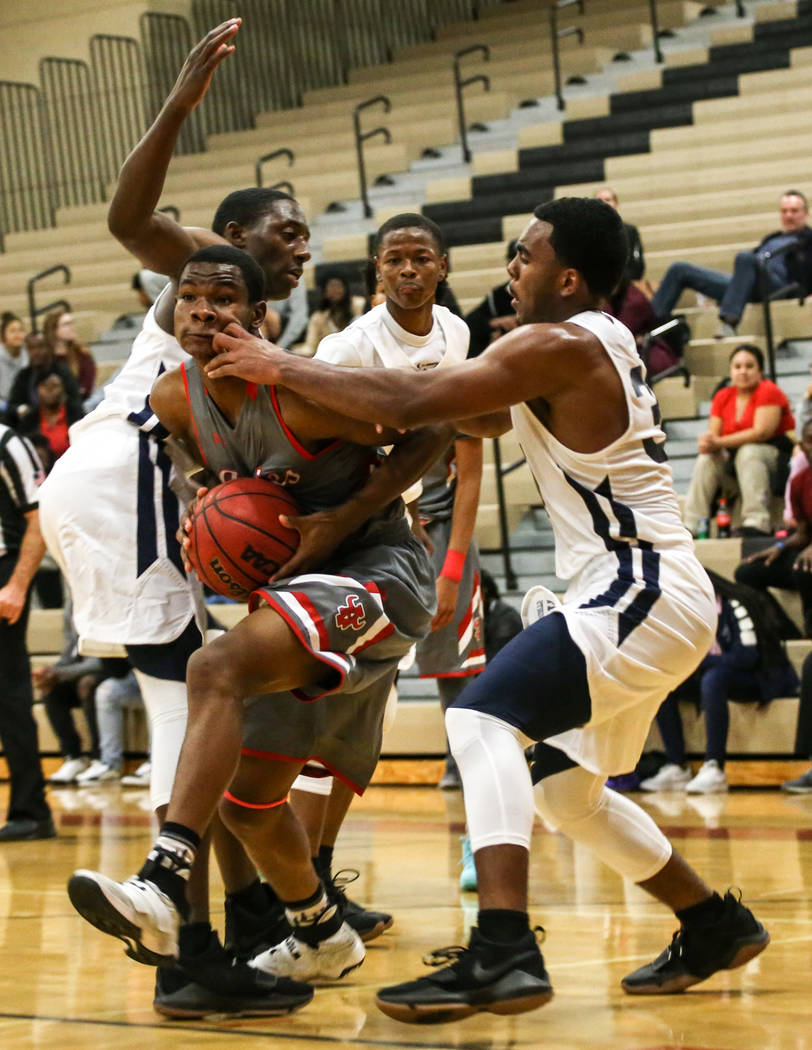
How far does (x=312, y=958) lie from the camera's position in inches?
148

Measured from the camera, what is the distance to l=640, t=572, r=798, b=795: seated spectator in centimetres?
754

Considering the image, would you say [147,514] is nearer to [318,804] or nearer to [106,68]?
[318,804]

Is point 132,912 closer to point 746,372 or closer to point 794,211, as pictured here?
point 746,372

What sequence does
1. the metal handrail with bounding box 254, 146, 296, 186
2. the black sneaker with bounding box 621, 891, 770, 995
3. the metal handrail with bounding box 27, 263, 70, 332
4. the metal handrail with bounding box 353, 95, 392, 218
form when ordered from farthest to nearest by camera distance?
the metal handrail with bounding box 254, 146, 296, 186 → the metal handrail with bounding box 353, 95, 392, 218 → the metal handrail with bounding box 27, 263, 70, 332 → the black sneaker with bounding box 621, 891, 770, 995

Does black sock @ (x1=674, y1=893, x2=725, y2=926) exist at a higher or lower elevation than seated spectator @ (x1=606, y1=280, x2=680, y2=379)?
lower

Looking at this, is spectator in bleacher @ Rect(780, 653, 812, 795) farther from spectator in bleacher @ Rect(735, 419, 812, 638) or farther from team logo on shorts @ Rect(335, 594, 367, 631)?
team logo on shorts @ Rect(335, 594, 367, 631)

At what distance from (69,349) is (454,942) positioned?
9.08 metres

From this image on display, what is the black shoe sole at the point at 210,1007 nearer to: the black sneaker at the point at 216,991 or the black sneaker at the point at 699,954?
the black sneaker at the point at 216,991

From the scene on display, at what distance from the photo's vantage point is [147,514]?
3.99 metres

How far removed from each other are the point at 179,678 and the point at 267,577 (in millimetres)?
527

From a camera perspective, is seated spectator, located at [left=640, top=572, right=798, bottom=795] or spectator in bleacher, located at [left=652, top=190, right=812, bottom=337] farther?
spectator in bleacher, located at [left=652, top=190, right=812, bottom=337]

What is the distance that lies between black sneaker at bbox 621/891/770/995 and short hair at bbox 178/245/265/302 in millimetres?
1725

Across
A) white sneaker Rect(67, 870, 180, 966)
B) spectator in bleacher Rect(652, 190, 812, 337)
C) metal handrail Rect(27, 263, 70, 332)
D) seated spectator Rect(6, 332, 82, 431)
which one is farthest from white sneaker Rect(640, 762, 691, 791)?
metal handrail Rect(27, 263, 70, 332)

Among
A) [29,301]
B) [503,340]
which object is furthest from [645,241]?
[503,340]
